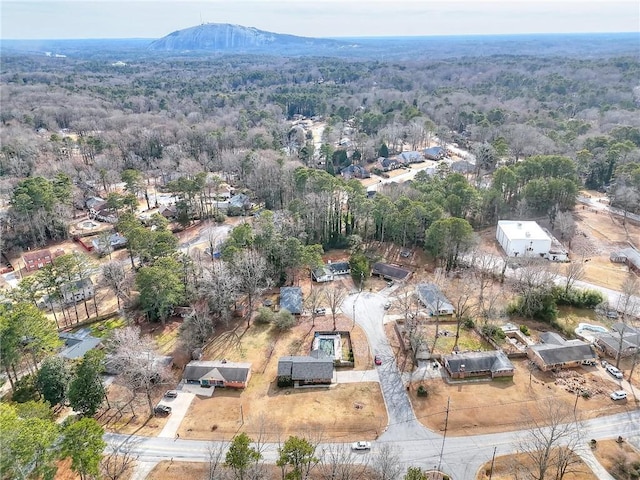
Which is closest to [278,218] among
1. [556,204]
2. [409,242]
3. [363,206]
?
[363,206]

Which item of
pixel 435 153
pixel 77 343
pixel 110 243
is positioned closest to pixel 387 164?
pixel 435 153

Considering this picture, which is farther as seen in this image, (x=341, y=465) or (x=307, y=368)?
(x=307, y=368)

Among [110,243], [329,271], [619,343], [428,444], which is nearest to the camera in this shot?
[428,444]

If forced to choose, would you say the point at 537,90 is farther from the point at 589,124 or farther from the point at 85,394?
the point at 85,394

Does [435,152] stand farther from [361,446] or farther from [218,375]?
[361,446]

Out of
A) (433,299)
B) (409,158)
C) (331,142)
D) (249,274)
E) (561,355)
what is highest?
(331,142)

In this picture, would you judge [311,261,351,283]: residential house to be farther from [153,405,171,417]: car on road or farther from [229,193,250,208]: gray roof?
[229,193,250,208]: gray roof

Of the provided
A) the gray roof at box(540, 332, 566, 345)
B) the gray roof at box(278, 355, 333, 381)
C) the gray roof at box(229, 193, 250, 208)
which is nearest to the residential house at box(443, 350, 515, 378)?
the gray roof at box(540, 332, 566, 345)
